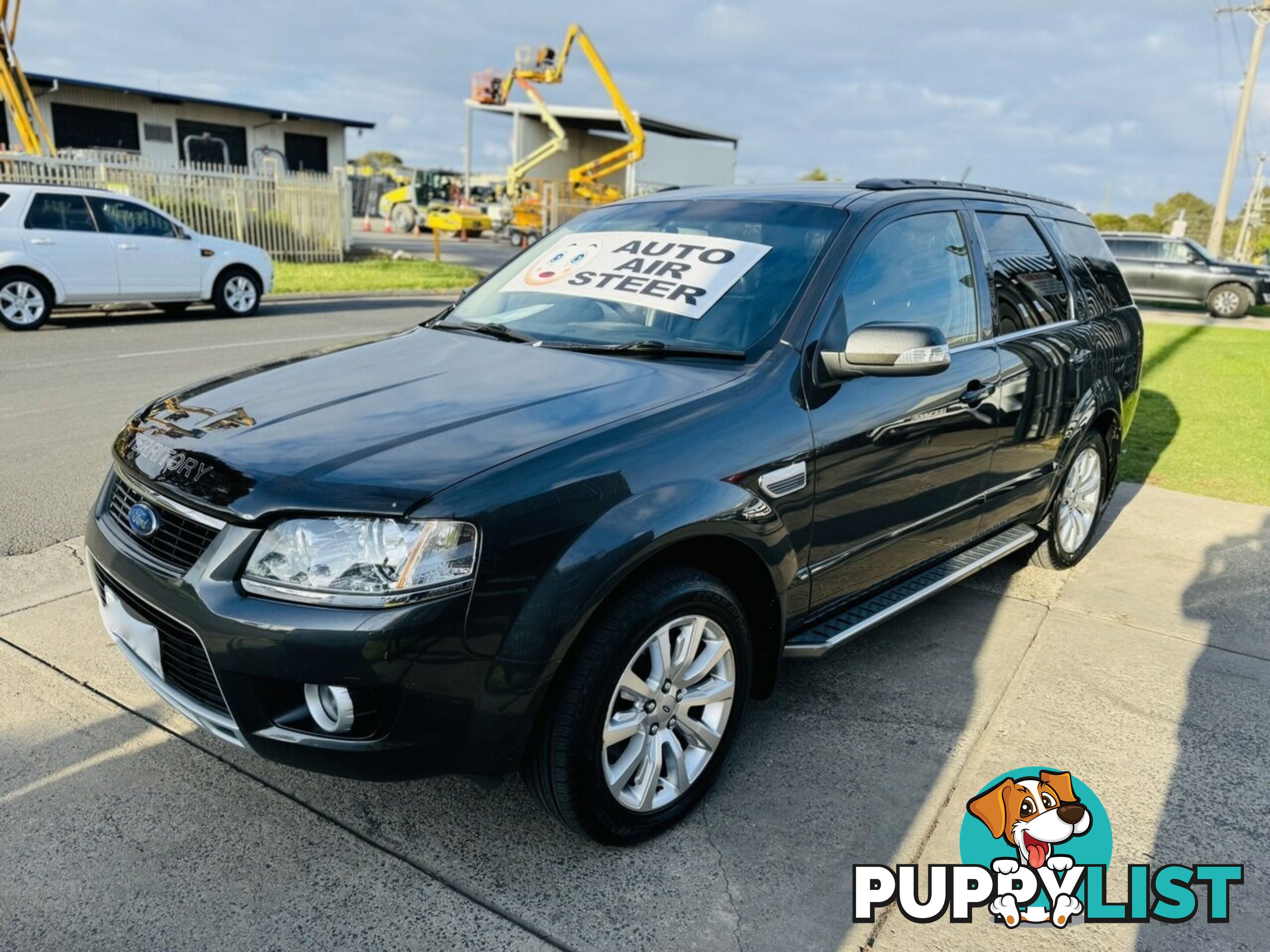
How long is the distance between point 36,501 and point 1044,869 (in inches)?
204

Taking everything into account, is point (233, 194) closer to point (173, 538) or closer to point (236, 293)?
point (236, 293)

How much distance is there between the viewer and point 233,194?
19.6m

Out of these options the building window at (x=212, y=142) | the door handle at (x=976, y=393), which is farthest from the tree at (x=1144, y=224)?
the door handle at (x=976, y=393)

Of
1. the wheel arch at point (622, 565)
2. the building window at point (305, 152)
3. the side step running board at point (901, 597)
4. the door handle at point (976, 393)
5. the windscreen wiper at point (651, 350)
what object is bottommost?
the side step running board at point (901, 597)

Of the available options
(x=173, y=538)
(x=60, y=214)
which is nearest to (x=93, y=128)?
(x=60, y=214)

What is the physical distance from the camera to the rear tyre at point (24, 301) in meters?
11.4

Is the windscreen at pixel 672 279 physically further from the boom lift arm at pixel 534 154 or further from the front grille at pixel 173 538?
the boom lift arm at pixel 534 154

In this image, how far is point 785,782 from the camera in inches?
119

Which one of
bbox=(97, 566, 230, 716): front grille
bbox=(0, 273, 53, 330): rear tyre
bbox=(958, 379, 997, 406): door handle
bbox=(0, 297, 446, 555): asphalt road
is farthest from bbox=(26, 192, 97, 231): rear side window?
bbox=(958, 379, 997, 406): door handle

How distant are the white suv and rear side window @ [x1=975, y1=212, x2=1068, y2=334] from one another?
11.6m

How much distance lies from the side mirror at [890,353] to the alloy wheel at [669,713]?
3.07ft

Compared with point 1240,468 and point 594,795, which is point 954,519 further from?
point 1240,468

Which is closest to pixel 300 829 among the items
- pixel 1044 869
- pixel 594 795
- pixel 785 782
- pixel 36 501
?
pixel 594 795

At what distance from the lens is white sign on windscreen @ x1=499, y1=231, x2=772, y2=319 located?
10.9ft
